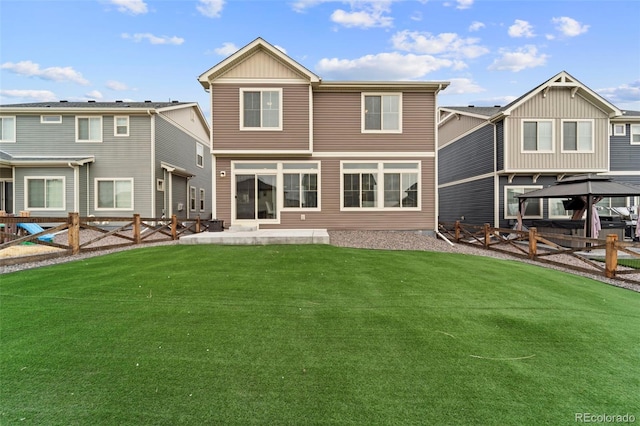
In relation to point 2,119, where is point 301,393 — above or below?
below

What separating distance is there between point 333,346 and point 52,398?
2.49 metres

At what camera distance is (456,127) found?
65.8 feet

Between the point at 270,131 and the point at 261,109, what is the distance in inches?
39.4

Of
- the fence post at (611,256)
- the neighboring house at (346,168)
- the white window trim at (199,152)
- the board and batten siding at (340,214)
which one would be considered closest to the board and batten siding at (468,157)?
the neighboring house at (346,168)

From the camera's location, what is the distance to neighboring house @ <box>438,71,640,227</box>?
15.0 meters

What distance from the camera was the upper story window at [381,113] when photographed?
42.5ft

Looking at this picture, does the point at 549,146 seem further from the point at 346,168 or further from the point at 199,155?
the point at 199,155

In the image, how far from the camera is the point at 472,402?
2.52m

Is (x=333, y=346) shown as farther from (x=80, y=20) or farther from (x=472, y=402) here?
(x=80, y=20)

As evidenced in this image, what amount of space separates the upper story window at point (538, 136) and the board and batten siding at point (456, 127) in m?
2.17

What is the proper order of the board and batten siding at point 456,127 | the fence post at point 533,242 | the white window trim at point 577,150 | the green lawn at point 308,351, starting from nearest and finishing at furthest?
the green lawn at point 308,351
the fence post at point 533,242
the white window trim at point 577,150
the board and batten siding at point 456,127

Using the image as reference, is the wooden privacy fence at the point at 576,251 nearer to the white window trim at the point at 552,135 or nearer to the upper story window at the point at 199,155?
the white window trim at the point at 552,135

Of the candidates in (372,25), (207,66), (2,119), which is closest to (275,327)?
(207,66)

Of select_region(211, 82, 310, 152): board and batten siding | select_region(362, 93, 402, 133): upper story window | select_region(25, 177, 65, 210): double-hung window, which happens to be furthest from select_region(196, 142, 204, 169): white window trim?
select_region(362, 93, 402, 133): upper story window
